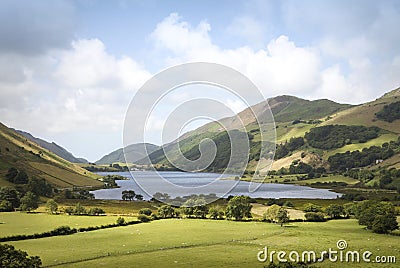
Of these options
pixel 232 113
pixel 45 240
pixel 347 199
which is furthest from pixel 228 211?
pixel 347 199

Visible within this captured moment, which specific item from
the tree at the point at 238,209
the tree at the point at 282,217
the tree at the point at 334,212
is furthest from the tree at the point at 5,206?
the tree at the point at 334,212

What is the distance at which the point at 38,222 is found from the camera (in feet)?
257

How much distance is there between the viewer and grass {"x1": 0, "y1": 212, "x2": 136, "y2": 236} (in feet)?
222

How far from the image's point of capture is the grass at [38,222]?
67.6m

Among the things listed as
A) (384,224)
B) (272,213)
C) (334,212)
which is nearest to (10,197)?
(272,213)

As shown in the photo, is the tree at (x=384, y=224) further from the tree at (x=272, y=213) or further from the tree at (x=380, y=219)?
the tree at (x=272, y=213)

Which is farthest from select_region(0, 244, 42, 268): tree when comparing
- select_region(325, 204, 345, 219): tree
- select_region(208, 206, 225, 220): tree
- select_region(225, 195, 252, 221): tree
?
select_region(325, 204, 345, 219): tree

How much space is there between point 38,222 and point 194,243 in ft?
127

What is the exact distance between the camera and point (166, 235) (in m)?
64.3

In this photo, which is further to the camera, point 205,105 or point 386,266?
point 386,266

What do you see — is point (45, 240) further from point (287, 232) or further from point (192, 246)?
point (287, 232)

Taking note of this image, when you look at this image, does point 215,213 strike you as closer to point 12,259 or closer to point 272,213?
point 272,213

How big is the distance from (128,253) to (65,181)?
512ft

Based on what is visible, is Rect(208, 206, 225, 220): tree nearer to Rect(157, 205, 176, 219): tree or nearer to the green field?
Rect(157, 205, 176, 219): tree
